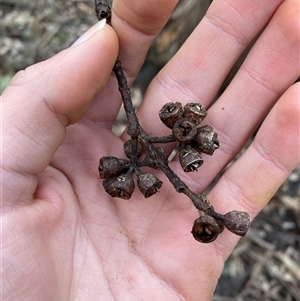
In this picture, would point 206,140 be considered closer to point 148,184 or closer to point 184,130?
point 184,130

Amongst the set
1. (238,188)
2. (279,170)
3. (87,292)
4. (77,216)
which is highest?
(279,170)

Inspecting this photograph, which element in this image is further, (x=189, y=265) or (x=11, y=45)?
(x=11, y=45)

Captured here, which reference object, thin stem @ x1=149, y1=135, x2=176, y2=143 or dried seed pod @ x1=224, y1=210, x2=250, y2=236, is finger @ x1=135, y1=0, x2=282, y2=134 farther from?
dried seed pod @ x1=224, y1=210, x2=250, y2=236

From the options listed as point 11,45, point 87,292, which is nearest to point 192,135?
point 87,292

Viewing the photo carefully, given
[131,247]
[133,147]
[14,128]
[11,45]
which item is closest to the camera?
[14,128]

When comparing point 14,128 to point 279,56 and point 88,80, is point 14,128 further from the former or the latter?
point 279,56

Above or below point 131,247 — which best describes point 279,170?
above
